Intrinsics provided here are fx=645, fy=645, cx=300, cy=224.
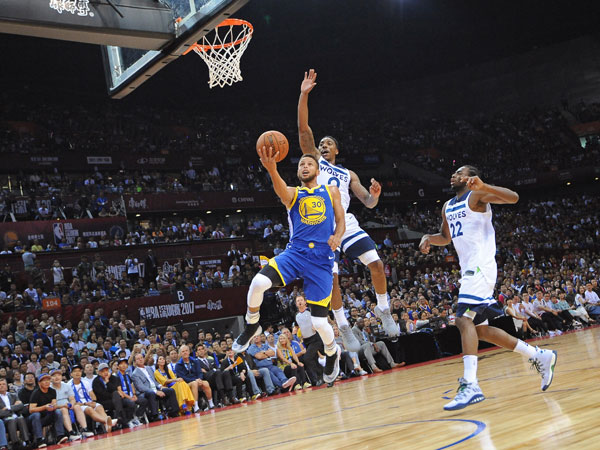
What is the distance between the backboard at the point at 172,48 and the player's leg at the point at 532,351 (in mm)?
4877

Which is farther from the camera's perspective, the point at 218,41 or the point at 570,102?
the point at 570,102

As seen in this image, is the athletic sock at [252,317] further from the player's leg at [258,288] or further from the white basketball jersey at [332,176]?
the white basketball jersey at [332,176]

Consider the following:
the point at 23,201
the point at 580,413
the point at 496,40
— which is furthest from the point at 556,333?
the point at 496,40

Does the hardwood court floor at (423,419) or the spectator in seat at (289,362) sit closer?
the hardwood court floor at (423,419)

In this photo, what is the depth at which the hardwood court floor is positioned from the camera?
4688mm

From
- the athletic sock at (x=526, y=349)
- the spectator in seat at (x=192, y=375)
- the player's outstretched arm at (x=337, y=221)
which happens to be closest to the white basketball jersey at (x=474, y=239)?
the athletic sock at (x=526, y=349)

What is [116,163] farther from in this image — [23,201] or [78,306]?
[78,306]

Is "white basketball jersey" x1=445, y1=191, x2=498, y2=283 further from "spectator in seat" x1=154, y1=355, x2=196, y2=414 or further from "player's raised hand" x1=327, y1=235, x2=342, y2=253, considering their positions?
"spectator in seat" x1=154, y1=355, x2=196, y2=414

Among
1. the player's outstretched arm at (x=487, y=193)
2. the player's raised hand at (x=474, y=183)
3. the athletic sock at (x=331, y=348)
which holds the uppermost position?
the player's raised hand at (x=474, y=183)

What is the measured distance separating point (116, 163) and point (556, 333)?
20.9 metres

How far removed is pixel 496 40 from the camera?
4166cm

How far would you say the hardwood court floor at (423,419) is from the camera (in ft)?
15.4

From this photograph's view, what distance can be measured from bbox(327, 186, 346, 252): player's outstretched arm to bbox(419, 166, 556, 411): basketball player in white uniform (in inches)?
48.0

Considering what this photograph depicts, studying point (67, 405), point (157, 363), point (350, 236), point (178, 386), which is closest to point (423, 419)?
point (350, 236)
